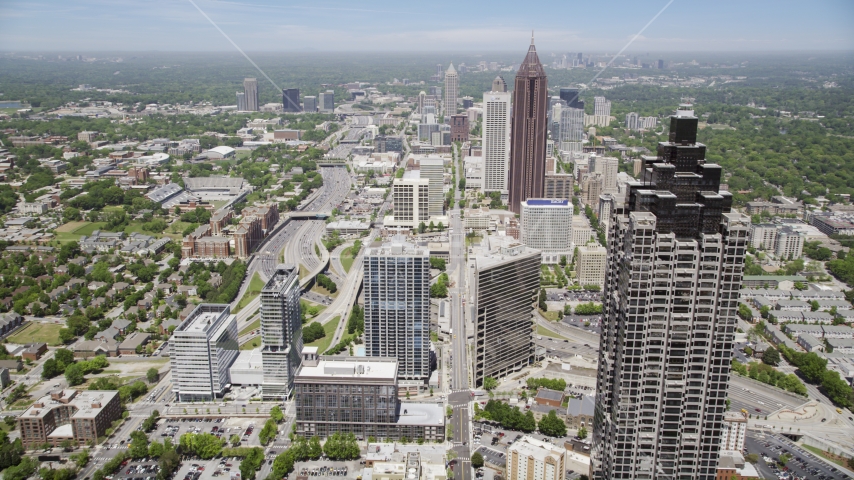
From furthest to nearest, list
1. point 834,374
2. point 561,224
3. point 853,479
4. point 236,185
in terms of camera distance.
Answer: point 236,185
point 561,224
point 834,374
point 853,479

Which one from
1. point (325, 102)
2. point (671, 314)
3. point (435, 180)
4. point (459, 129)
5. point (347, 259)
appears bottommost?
point (347, 259)

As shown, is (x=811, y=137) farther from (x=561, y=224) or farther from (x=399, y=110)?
(x=399, y=110)

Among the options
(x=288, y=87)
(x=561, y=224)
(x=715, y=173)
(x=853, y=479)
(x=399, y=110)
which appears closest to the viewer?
(x=715, y=173)

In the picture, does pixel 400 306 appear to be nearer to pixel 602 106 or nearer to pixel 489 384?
pixel 489 384

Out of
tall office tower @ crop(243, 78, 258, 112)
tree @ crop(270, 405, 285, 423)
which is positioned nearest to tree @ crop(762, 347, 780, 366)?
tree @ crop(270, 405, 285, 423)

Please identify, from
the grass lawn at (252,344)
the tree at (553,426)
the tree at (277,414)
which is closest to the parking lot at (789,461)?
the tree at (553,426)

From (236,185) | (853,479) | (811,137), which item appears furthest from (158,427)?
(811,137)

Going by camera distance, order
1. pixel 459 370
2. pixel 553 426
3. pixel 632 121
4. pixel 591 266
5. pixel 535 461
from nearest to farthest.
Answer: pixel 535 461 < pixel 553 426 < pixel 459 370 < pixel 591 266 < pixel 632 121

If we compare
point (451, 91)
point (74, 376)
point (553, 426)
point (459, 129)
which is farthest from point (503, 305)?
point (451, 91)
